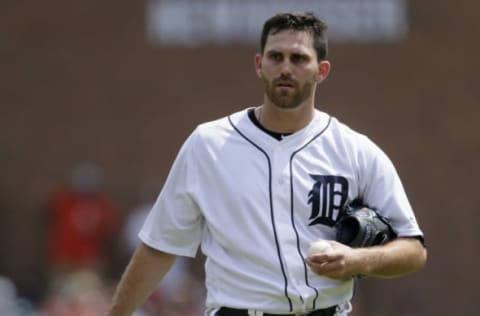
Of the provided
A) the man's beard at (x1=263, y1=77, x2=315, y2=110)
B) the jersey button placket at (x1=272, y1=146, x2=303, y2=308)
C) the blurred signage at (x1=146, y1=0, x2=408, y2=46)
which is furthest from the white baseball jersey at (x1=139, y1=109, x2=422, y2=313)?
the blurred signage at (x1=146, y1=0, x2=408, y2=46)

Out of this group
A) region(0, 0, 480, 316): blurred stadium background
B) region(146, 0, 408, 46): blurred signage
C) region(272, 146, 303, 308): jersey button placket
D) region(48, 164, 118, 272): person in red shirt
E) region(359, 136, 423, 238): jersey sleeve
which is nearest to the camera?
region(272, 146, 303, 308): jersey button placket

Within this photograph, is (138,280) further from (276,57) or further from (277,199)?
(276,57)

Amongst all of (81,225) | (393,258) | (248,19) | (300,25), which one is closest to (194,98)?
(248,19)

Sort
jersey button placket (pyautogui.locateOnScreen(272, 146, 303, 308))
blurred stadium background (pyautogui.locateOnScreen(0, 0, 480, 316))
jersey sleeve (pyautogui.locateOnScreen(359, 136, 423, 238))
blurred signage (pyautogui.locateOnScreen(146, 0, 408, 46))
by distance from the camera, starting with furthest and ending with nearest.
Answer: blurred signage (pyautogui.locateOnScreen(146, 0, 408, 46)), blurred stadium background (pyautogui.locateOnScreen(0, 0, 480, 316)), jersey sleeve (pyautogui.locateOnScreen(359, 136, 423, 238)), jersey button placket (pyautogui.locateOnScreen(272, 146, 303, 308))

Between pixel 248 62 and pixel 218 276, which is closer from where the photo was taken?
pixel 218 276

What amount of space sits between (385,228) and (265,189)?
0.51m

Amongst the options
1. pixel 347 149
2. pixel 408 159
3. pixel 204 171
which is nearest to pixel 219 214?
pixel 204 171

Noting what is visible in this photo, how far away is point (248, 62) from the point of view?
677 inches

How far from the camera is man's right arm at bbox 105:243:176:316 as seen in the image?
5643 mm

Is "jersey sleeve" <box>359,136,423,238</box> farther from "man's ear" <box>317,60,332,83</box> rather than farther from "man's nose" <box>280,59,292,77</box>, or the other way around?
"man's nose" <box>280,59,292,77</box>

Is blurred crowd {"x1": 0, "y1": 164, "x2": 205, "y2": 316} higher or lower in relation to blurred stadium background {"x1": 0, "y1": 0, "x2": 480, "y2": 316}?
lower

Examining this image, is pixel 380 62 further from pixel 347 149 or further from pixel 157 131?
pixel 347 149

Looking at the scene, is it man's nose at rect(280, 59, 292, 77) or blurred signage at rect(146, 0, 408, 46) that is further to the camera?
blurred signage at rect(146, 0, 408, 46)

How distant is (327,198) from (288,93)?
1.49ft
